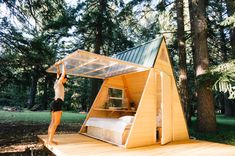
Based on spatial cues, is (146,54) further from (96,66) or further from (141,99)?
(141,99)

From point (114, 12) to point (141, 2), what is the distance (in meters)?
2.44

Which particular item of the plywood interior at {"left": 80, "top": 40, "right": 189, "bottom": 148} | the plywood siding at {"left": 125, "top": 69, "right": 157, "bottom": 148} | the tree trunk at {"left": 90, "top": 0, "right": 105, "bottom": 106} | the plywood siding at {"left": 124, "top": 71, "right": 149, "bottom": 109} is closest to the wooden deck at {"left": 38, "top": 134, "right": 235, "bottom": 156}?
the plywood siding at {"left": 125, "top": 69, "right": 157, "bottom": 148}

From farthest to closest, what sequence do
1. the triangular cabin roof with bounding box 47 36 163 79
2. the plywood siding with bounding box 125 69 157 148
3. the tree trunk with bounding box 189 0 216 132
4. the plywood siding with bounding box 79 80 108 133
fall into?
1. the tree trunk with bounding box 189 0 216 132
2. the plywood siding with bounding box 79 80 108 133
3. the triangular cabin roof with bounding box 47 36 163 79
4. the plywood siding with bounding box 125 69 157 148

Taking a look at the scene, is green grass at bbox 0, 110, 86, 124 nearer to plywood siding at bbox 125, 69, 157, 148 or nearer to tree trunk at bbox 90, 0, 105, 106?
tree trunk at bbox 90, 0, 105, 106

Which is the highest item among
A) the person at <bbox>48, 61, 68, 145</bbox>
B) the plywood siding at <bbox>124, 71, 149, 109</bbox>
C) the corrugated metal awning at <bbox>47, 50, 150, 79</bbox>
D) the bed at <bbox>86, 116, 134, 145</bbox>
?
the corrugated metal awning at <bbox>47, 50, 150, 79</bbox>

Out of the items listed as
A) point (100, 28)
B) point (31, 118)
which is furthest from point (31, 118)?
point (100, 28)

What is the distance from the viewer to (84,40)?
12305mm

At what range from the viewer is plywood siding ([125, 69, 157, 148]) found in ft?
15.6

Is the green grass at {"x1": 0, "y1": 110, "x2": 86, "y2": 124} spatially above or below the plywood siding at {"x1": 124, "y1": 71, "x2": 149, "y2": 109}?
below

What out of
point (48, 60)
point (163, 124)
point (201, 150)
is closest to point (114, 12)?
point (48, 60)

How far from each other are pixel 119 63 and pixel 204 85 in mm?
3693

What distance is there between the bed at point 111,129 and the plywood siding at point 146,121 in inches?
11.0

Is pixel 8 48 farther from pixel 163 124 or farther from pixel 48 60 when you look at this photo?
pixel 163 124

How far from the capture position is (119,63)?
505cm
